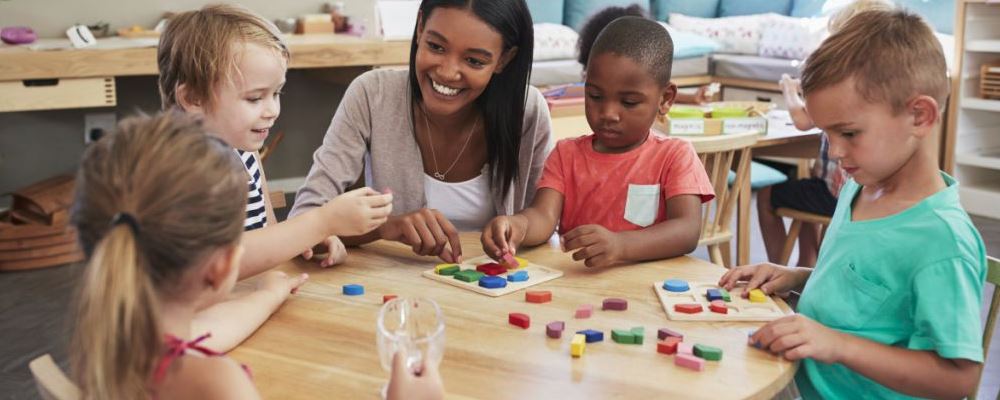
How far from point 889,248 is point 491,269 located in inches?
24.4

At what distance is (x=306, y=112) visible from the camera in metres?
5.34

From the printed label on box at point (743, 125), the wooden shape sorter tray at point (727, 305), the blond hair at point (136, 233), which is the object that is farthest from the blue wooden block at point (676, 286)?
the printed label on box at point (743, 125)

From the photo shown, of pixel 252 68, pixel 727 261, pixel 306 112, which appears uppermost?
pixel 252 68

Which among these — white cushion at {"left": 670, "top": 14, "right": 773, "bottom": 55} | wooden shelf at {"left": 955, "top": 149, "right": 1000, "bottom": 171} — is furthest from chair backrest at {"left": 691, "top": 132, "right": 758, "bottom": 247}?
white cushion at {"left": 670, "top": 14, "right": 773, "bottom": 55}

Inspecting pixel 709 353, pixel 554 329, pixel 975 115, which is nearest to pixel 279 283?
pixel 554 329

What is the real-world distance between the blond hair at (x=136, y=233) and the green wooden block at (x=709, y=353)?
638mm

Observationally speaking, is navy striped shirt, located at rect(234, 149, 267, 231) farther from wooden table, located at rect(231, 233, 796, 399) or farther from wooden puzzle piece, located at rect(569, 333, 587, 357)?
wooden puzzle piece, located at rect(569, 333, 587, 357)

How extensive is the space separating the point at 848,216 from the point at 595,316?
17.1 inches

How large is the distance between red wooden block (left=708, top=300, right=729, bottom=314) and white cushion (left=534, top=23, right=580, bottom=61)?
14.9 ft

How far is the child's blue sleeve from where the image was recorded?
128 cm

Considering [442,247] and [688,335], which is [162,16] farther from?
[688,335]

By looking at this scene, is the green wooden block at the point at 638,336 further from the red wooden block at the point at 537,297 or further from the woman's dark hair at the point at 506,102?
the woman's dark hair at the point at 506,102

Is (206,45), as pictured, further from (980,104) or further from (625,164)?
(980,104)

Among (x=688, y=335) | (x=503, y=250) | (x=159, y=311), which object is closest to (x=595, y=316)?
(x=688, y=335)
